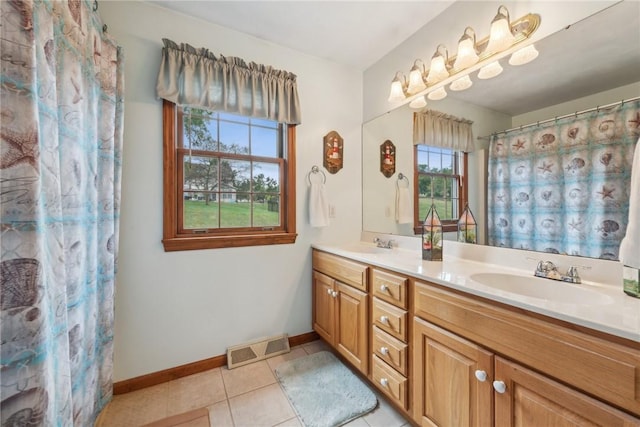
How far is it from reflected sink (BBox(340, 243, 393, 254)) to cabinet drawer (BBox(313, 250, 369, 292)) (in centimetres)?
19

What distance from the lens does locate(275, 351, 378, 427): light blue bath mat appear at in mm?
1407

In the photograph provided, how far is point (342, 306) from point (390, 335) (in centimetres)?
46

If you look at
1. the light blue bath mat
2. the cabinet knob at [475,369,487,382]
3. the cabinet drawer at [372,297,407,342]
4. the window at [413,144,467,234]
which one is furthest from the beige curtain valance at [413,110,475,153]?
the light blue bath mat

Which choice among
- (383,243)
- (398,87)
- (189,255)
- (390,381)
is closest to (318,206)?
(383,243)

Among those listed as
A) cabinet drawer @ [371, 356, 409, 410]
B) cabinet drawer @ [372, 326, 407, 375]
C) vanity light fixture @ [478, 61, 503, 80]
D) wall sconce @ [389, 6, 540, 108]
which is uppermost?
wall sconce @ [389, 6, 540, 108]

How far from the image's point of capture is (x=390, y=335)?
1393mm

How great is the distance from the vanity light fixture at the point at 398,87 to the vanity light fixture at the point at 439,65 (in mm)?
280

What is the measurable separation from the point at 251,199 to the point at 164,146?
0.69 meters

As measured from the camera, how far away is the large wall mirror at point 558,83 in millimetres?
1043

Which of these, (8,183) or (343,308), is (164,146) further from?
(343,308)

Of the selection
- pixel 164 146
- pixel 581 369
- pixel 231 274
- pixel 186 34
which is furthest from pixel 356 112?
pixel 581 369

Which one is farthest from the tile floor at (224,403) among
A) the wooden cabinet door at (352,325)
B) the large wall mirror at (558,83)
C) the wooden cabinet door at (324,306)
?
the large wall mirror at (558,83)

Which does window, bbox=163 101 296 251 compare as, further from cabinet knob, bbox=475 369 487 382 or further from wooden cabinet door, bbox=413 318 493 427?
cabinet knob, bbox=475 369 487 382

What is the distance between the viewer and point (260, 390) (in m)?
1.62
